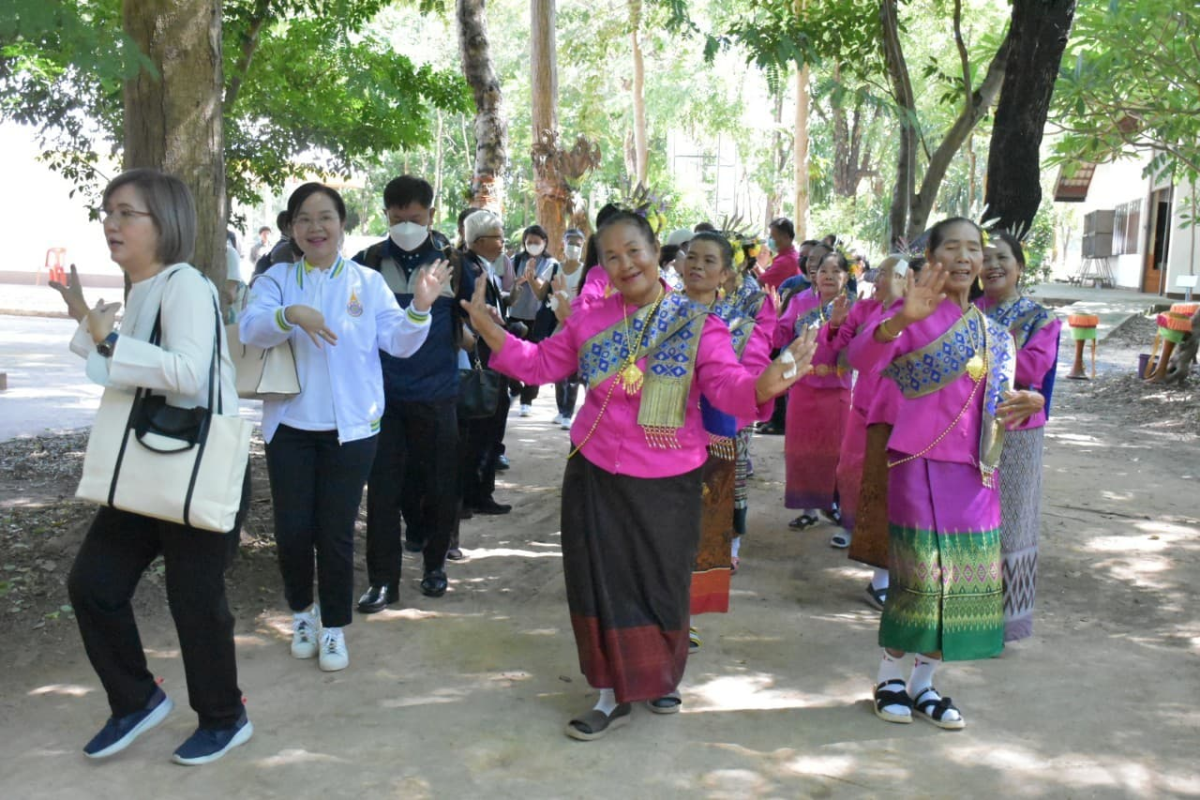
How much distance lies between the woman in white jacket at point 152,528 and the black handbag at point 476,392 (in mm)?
2219

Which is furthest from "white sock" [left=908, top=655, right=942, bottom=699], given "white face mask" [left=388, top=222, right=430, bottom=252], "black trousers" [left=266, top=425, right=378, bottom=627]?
"white face mask" [left=388, top=222, right=430, bottom=252]

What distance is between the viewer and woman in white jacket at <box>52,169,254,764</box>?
3.53 metres

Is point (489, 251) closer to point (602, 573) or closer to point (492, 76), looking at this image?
point (602, 573)

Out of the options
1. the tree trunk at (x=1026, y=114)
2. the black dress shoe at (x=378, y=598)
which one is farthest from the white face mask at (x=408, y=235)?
the tree trunk at (x=1026, y=114)

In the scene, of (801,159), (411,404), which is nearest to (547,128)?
(411,404)

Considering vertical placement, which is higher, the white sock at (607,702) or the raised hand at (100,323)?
the raised hand at (100,323)

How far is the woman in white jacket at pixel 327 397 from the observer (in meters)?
4.68

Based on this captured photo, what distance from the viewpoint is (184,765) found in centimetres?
389

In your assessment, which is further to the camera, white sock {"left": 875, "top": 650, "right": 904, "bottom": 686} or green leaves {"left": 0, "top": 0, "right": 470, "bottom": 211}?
green leaves {"left": 0, "top": 0, "right": 470, "bottom": 211}

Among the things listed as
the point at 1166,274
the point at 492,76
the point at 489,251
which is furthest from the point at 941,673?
the point at 1166,274

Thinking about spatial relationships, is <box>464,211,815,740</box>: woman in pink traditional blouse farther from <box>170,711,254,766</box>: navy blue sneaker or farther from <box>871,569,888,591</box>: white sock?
<box>871,569,888,591</box>: white sock

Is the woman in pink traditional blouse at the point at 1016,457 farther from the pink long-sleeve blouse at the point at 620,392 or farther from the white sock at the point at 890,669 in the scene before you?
the pink long-sleeve blouse at the point at 620,392

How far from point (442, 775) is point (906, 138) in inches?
278

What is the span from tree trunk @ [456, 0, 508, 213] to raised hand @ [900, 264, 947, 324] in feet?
27.7
